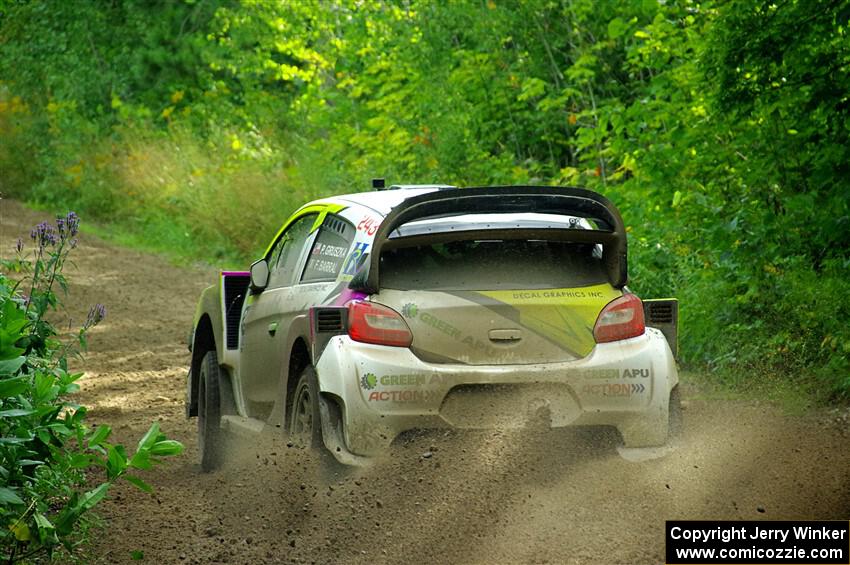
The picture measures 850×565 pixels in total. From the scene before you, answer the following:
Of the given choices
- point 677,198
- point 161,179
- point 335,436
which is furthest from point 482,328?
point 161,179

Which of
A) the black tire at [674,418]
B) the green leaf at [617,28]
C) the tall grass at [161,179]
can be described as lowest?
the tall grass at [161,179]

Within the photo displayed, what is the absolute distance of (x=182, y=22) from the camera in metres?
33.9

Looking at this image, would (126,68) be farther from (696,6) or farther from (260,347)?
(260,347)

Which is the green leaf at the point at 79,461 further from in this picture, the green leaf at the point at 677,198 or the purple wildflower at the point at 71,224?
the green leaf at the point at 677,198

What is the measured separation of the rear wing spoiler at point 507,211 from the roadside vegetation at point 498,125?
12.8 ft

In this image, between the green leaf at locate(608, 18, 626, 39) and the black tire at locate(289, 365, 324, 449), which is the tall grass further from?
the black tire at locate(289, 365, 324, 449)

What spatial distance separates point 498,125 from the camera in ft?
65.6

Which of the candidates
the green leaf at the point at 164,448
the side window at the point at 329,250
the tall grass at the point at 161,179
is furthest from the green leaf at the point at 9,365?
the tall grass at the point at 161,179

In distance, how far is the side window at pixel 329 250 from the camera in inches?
286

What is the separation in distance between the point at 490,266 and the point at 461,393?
2.21ft

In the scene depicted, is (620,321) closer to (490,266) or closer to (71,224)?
(490,266)

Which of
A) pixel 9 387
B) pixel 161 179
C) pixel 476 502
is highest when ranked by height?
pixel 9 387

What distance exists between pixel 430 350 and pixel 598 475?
103 cm

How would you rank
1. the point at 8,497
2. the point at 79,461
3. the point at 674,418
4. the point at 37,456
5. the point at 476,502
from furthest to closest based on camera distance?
the point at 674,418 → the point at 476,502 → the point at 37,456 → the point at 79,461 → the point at 8,497
